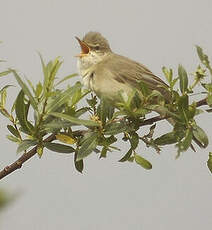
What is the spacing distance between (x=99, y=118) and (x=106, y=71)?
1012 mm

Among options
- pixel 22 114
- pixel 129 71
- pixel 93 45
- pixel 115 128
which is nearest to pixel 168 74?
pixel 115 128

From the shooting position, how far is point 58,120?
1.67 metres

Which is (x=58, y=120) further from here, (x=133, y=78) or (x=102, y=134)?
(x=133, y=78)


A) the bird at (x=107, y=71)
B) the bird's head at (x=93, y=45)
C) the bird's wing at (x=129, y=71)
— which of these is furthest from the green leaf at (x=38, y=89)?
the bird's head at (x=93, y=45)

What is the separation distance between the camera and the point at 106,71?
2.78 m

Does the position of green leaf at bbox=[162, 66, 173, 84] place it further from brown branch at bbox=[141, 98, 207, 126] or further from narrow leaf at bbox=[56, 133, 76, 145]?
narrow leaf at bbox=[56, 133, 76, 145]

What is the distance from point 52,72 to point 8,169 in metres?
0.40

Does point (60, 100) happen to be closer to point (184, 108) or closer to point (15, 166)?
point (15, 166)

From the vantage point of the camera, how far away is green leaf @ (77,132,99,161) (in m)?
1.66

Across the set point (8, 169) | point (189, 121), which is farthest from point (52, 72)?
point (189, 121)

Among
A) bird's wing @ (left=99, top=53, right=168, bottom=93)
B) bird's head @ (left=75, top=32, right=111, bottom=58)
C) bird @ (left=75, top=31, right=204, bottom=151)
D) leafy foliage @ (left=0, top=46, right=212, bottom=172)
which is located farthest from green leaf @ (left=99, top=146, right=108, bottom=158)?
bird's head @ (left=75, top=32, right=111, bottom=58)

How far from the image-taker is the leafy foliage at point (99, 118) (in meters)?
1.66

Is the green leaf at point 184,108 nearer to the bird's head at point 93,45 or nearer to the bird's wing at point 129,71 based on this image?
the bird's wing at point 129,71

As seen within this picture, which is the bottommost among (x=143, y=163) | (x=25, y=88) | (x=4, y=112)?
(x=143, y=163)
